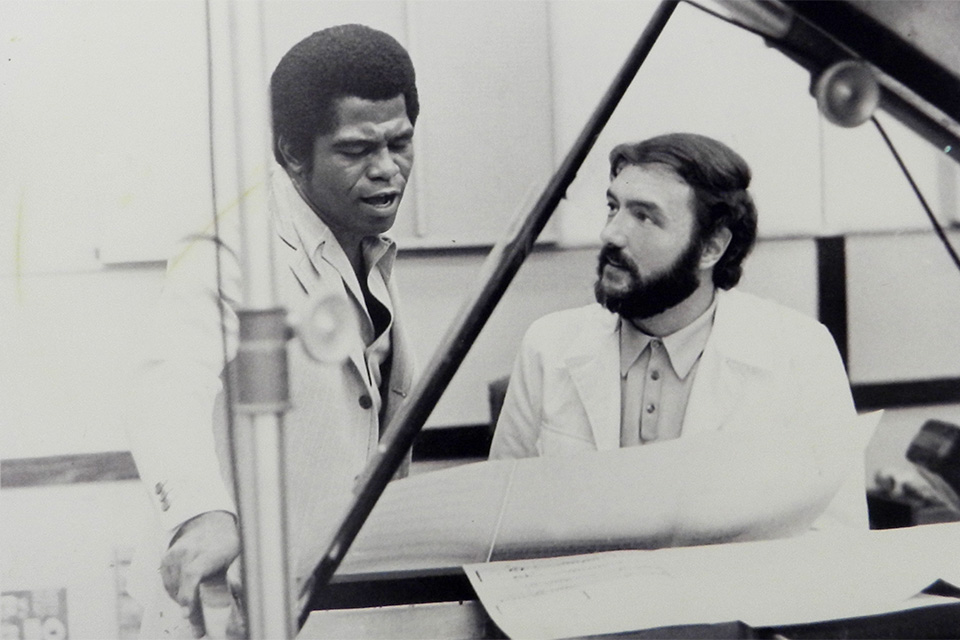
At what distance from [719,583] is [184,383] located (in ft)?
1.66

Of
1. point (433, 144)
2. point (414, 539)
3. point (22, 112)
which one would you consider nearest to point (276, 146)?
point (433, 144)

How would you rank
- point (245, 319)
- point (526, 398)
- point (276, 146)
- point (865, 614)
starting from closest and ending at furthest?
point (245, 319), point (865, 614), point (276, 146), point (526, 398)

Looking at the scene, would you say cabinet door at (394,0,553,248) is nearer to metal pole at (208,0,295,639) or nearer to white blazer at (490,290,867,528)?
white blazer at (490,290,867,528)

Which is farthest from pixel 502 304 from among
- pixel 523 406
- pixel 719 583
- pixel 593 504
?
pixel 719 583

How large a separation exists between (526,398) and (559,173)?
0.26 meters

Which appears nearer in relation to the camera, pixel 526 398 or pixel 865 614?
pixel 865 614

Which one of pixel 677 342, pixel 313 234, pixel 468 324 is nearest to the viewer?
pixel 468 324

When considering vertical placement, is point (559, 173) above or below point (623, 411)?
above

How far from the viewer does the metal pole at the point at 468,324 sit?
65 centimetres

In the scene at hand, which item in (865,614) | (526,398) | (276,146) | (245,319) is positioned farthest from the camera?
(526,398)

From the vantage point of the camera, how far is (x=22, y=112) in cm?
81

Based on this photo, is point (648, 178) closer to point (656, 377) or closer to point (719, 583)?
point (656, 377)

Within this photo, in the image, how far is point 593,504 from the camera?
2.61ft

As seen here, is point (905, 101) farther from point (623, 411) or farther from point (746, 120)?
point (623, 411)
